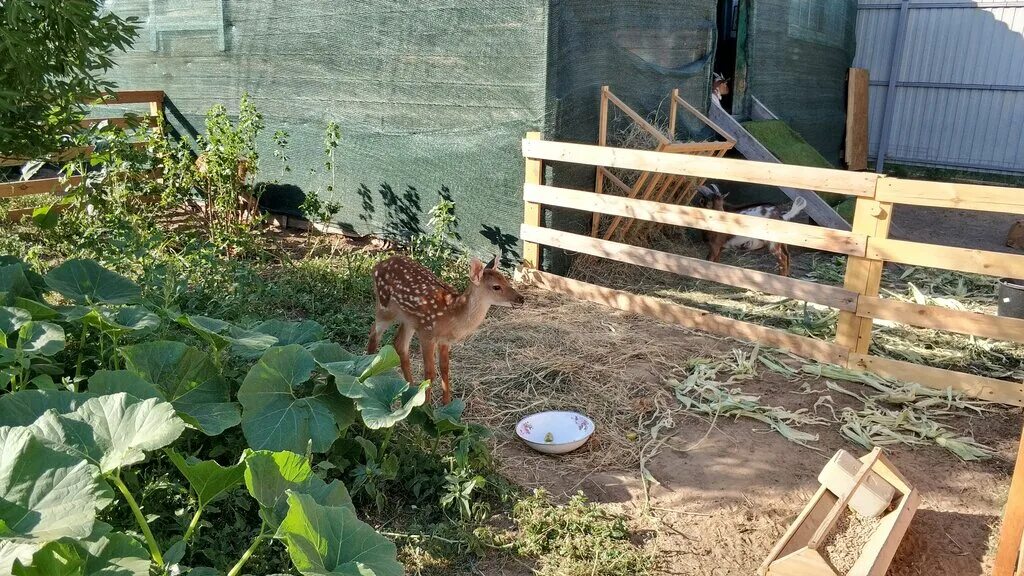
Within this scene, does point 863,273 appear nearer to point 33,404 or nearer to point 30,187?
point 33,404

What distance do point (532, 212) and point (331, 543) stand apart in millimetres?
5040

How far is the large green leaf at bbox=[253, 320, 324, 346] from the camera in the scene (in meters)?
4.12

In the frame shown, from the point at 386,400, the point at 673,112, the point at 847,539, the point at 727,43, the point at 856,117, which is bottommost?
the point at 847,539

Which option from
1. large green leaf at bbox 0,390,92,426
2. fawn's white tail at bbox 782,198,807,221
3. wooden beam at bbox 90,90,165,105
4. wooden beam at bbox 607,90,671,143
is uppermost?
wooden beam at bbox 607,90,671,143

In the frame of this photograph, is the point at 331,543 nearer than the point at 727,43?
Yes

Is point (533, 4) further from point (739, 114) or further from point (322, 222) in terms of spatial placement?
point (739, 114)

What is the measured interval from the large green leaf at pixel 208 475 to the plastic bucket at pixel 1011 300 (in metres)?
5.58

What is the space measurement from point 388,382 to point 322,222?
18.7 ft

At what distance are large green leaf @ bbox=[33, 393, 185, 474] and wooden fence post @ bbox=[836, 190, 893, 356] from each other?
4537 millimetres

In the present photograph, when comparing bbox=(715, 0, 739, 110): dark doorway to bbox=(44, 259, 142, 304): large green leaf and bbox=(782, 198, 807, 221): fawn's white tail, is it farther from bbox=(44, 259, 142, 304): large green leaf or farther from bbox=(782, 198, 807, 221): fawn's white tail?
bbox=(44, 259, 142, 304): large green leaf

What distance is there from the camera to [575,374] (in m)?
5.58

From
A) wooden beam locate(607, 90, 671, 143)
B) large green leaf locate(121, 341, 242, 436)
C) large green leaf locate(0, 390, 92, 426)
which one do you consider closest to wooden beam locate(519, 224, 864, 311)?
wooden beam locate(607, 90, 671, 143)

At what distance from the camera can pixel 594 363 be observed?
5.77m

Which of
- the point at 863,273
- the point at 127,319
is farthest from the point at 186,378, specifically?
the point at 863,273
